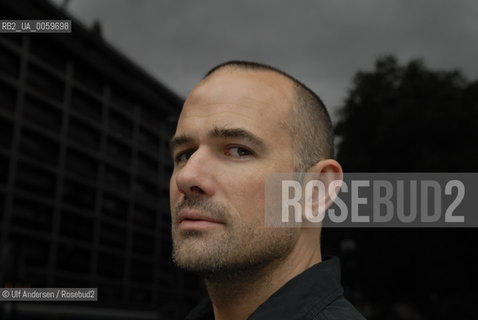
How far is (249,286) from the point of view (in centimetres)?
221

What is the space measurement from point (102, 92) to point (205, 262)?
62856 mm

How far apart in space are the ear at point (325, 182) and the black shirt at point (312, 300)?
22 centimetres

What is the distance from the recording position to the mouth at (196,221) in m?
2.13

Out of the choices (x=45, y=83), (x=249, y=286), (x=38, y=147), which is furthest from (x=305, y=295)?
(x=45, y=83)

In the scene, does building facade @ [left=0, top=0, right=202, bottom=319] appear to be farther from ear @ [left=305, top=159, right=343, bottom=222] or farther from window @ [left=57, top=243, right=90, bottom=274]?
ear @ [left=305, top=159, right=343, bottom=222]

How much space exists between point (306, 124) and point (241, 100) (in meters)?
0.28

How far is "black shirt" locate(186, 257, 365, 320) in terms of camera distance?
1.97 meters

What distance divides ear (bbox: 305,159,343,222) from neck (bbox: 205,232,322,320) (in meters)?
0.21

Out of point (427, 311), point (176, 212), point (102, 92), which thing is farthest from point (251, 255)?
point (102, 92)

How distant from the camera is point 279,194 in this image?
222 cm

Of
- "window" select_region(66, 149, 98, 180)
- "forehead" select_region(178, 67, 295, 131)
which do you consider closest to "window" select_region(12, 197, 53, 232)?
"window" select_region(66, 149, 98, 180)

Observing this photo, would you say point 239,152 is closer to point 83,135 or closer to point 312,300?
point 312,300

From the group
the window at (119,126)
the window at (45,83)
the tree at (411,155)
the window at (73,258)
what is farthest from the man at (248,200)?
the window at (119,126)

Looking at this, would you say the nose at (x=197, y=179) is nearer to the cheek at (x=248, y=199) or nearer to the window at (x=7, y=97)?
the cheek at (x=248, y=199)
